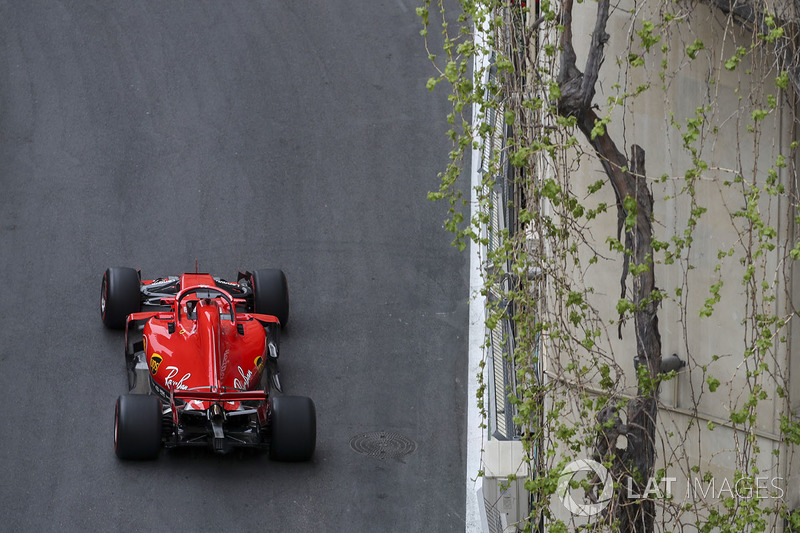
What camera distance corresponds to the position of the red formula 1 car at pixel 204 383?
1255cm

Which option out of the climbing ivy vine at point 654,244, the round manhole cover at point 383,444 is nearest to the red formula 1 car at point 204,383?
the round manhole cover at point 383,444

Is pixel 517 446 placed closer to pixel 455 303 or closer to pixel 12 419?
pixel 455 303

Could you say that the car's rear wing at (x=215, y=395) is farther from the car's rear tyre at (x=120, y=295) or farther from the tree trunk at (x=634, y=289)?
the tree trunk at (x=634, y=289)

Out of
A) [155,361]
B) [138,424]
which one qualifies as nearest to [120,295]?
[155,361]

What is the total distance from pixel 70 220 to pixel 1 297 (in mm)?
1621

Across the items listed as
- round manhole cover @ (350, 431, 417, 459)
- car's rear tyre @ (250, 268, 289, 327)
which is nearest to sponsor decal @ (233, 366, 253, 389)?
round manhole cover @ (350, 431, 417, 459)

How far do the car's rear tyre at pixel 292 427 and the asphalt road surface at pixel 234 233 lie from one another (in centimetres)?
33

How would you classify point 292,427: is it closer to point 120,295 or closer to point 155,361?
point 155,361

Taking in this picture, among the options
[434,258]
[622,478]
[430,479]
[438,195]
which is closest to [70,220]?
[434,258]

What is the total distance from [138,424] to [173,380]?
0.61 m

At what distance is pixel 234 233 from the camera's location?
1636 centimetres

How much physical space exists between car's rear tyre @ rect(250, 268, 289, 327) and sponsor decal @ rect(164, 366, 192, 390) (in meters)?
2.00

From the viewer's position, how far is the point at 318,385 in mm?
14477

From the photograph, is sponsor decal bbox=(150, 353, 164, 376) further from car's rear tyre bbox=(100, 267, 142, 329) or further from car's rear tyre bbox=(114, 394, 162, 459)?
car's rear tyre bbox=(100, 267, 142, 329)
